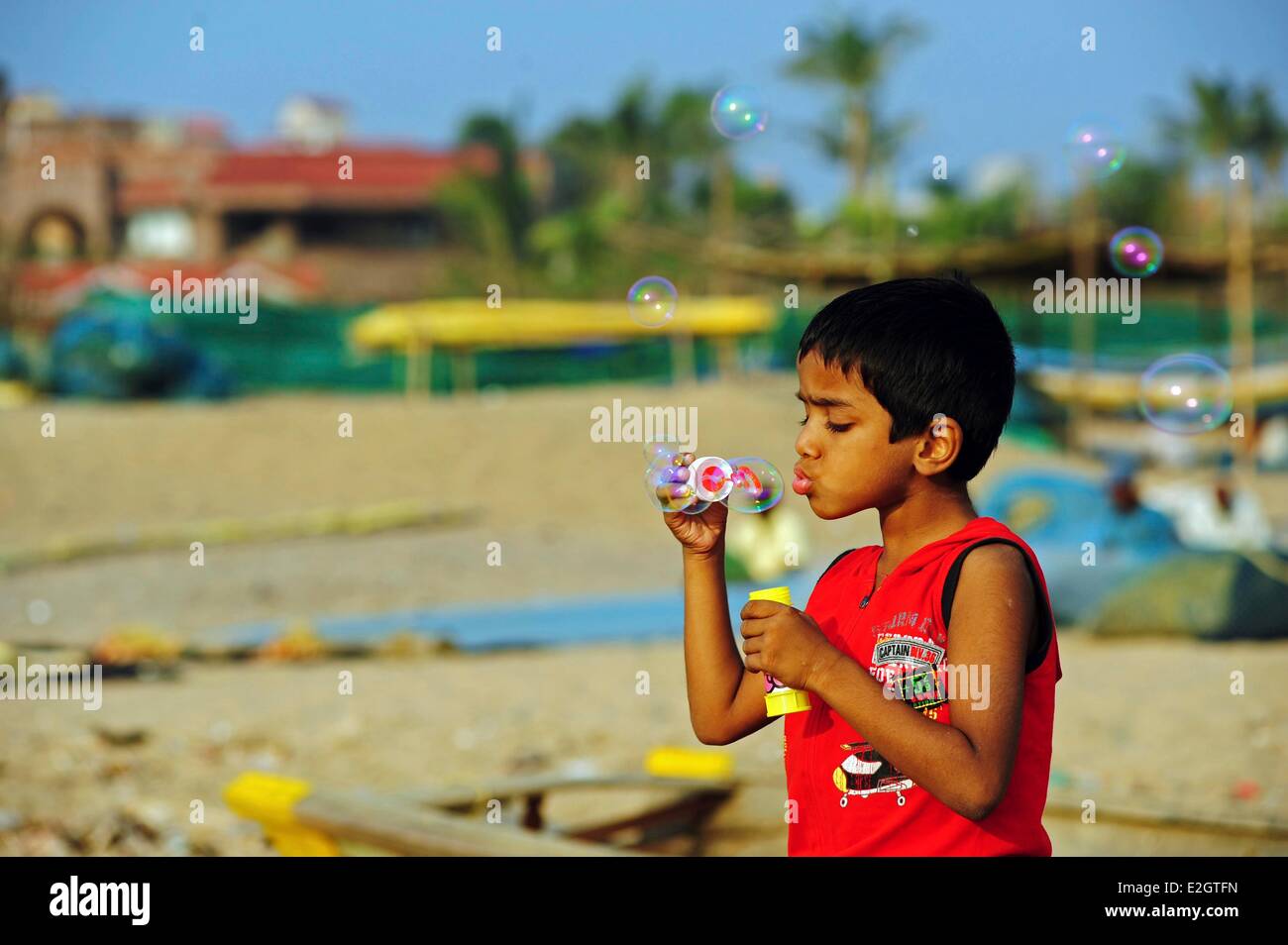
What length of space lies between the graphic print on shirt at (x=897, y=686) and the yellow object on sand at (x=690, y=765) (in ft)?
8.48

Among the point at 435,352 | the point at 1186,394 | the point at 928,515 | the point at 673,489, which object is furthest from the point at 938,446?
the point at 435,352

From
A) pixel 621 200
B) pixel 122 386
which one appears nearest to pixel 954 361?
pixel 122 386

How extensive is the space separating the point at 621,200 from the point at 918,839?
30117 millimetres

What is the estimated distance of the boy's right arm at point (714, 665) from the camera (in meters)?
1.81

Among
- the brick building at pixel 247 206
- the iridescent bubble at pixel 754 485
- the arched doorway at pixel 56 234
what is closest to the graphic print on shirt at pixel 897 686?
the iridescent bubble at pixel 754 485

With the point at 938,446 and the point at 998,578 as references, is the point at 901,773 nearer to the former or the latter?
the point at 998,578

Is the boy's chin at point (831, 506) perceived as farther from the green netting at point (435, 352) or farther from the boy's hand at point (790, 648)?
the green netting at point (435, 352)

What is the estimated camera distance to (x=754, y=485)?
6.71ft

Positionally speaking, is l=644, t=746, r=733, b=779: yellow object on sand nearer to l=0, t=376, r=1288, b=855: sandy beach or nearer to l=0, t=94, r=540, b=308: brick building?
l=0, t=376, r=1288, b=855: sandy beach

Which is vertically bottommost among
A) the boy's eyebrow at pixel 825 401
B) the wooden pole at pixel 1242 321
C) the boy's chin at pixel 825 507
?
the boy's chin at pixel 825 507

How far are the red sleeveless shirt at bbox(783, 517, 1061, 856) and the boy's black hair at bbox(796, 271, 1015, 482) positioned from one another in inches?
5.2

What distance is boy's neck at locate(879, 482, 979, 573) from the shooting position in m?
1.73

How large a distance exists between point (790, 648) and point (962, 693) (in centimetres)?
19
